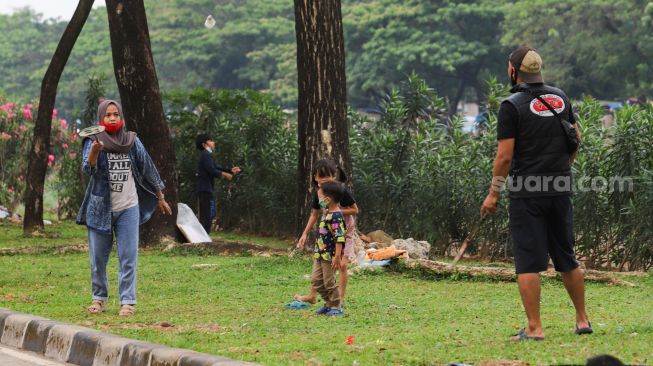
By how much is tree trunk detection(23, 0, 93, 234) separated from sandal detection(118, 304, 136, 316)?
386 inches

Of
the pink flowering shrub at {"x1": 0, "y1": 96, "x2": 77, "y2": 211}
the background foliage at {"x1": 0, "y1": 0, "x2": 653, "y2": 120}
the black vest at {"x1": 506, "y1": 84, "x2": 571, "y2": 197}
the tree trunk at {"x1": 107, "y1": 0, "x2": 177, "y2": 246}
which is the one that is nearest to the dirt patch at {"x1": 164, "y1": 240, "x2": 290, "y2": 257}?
the tree trunk at {"x1": 107, "y1": 0, "x2": 177, "y2": 246}

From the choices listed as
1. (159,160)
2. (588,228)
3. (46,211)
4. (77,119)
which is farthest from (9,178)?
(588,228)

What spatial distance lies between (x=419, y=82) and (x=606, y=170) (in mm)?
4310

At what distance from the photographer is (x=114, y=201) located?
9883 mm

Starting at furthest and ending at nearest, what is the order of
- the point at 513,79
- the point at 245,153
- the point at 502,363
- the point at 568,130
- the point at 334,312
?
the point at 245,153 → the point at 334,312 → the point at 513,79 → the point at 568,130 → the point at 502,363

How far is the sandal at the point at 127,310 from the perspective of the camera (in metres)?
9.69

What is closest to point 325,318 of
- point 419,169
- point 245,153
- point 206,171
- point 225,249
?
point 225,249

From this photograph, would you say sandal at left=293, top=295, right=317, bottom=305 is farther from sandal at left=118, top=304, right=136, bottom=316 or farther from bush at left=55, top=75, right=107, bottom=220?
bush at left=55, top=75, right=107, bottom=220

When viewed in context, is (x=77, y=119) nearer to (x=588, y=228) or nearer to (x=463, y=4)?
(x=588, y=228)

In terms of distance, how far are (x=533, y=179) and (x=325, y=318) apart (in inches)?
94.7

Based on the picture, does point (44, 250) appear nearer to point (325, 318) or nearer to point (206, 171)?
point (206, 171)

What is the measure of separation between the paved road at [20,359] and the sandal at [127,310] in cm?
104

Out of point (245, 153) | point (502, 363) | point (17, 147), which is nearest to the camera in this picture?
point (502, 363)

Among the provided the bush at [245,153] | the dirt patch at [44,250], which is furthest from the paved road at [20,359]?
the bush at [245,153]
